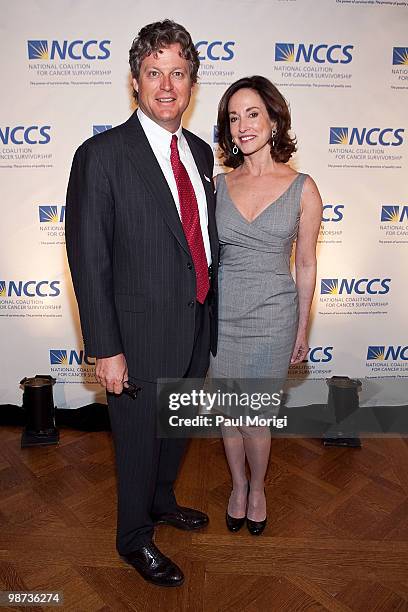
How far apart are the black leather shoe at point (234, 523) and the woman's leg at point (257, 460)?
0.04 m

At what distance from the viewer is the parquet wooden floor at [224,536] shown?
6.41ft

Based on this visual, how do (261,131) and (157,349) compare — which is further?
(261,131)

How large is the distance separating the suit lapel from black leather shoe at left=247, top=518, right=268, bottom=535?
4.32ft

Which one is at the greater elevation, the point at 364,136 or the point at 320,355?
the point at 364,136

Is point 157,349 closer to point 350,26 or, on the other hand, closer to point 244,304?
point 244,304

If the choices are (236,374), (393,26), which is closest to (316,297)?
(236,374)

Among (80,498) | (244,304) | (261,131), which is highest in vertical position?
(261,131)

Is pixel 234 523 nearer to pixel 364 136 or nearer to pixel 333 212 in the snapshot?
pixel 333 212

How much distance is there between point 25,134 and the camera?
10.2ft

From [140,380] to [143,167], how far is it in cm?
77

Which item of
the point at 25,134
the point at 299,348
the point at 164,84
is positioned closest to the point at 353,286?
the point at 299,348

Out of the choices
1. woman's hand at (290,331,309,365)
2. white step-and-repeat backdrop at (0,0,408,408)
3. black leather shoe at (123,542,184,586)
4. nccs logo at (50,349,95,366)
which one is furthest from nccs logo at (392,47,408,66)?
black leather shoe at (123,542,184,586)

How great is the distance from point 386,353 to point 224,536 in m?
1.87

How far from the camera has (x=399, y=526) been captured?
2.36 m
